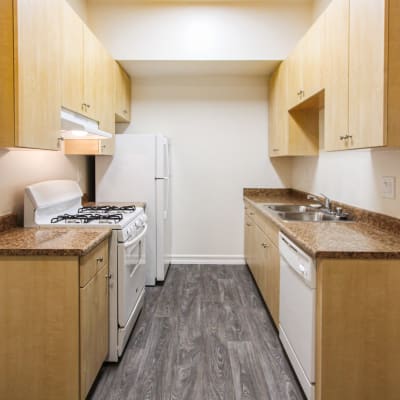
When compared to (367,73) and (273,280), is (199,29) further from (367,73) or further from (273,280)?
(273,280)

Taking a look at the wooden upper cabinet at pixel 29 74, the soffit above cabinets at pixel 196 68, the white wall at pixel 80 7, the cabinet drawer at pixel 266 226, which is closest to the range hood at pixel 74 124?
the wooden upper cabinet at pixel 29 74

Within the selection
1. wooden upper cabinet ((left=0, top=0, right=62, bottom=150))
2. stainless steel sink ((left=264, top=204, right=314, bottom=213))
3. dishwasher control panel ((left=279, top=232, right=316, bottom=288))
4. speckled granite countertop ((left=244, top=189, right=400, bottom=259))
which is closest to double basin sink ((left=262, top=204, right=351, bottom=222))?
stainless steel sink ((left=264, top=204, right=314, bottom=213))

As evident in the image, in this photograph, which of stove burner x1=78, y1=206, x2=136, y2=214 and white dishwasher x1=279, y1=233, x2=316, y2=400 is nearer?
white dishwasher x1=279, y1=233, x2=316, y2=400

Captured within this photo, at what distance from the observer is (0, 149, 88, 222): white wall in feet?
7.55

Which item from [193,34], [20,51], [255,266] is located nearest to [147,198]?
[255,266]

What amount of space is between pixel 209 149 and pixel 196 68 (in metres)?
0.97

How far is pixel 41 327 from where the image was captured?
173cm

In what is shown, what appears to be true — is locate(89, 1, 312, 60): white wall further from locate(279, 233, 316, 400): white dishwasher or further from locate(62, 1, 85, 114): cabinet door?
locate(279, 233, 316, 400): white dishwasher

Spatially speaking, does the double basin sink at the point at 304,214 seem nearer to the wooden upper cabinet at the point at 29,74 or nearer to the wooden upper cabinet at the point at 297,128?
the wooden upper cabinet at the point at 297,128

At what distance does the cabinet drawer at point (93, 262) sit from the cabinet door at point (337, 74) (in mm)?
1554

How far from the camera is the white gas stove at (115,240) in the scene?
237 centimetres

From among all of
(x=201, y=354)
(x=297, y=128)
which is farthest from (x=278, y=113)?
(x=201, y=354)

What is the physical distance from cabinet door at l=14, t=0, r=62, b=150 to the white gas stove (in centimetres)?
51

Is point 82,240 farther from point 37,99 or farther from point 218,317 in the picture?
point 218,317
